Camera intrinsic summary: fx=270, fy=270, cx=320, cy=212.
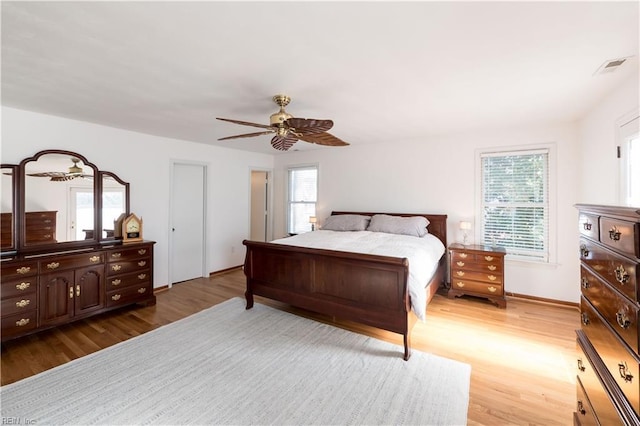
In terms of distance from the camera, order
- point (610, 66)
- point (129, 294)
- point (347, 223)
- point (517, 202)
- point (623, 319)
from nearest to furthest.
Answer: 1. point (623, 319)
2. point (610, 66)
3. point (129, 294)
4. point (517, 202)
5. point (347, 223)

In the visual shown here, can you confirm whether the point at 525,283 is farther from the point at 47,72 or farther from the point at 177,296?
the point at 47,72

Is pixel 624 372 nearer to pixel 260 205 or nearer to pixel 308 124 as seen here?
pixel 308 124

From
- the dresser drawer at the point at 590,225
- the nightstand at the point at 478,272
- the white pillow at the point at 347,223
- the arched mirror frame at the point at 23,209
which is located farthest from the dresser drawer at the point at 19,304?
the nightstand at the point at 478,272

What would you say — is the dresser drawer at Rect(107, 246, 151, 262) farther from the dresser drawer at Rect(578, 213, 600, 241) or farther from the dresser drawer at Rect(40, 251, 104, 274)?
the dresser drawer at Rect(578, 213, 600, 241)

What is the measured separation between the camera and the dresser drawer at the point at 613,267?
0.89 metres

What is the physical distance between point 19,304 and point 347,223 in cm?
392

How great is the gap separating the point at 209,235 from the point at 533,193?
16.6ft

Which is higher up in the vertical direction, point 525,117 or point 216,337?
point 525,117

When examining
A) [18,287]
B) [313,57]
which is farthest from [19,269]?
[313,57]

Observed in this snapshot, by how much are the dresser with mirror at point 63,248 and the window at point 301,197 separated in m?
2.88

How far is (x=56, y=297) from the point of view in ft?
9.14

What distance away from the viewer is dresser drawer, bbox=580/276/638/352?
0.89 meters

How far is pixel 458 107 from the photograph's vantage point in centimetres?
290

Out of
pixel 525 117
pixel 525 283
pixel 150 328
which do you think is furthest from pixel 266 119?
pixel 525 283
